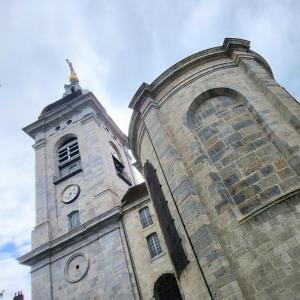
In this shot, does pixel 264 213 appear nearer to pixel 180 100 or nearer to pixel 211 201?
pixel 211 201

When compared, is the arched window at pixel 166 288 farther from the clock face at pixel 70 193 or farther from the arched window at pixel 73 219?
the clock face at pixel 70 193

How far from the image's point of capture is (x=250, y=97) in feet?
27.7

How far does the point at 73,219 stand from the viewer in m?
19.2

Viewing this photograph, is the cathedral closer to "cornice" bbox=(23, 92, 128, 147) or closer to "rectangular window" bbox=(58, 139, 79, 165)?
"rectangular window" bbox=(58, 139, 79, 165)

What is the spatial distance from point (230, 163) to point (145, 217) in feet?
31.6

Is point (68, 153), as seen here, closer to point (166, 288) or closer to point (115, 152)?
point (115, 152)

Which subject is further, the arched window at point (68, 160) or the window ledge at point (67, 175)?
the arched window at point (68, 160)

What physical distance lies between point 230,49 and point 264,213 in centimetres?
531

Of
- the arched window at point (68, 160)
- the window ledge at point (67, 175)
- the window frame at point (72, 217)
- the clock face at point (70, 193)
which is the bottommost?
the window frame at point (72, 217)

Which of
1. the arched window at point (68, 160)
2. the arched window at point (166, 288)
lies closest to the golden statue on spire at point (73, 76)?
the arched window at point (68, 160)

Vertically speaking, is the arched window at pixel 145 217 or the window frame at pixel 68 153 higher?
the window frame at pixel 68 153

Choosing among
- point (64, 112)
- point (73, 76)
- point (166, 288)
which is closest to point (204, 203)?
point (166, 288)

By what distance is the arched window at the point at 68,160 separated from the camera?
21391 mm

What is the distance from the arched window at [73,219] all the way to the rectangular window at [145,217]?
14.7 ft
